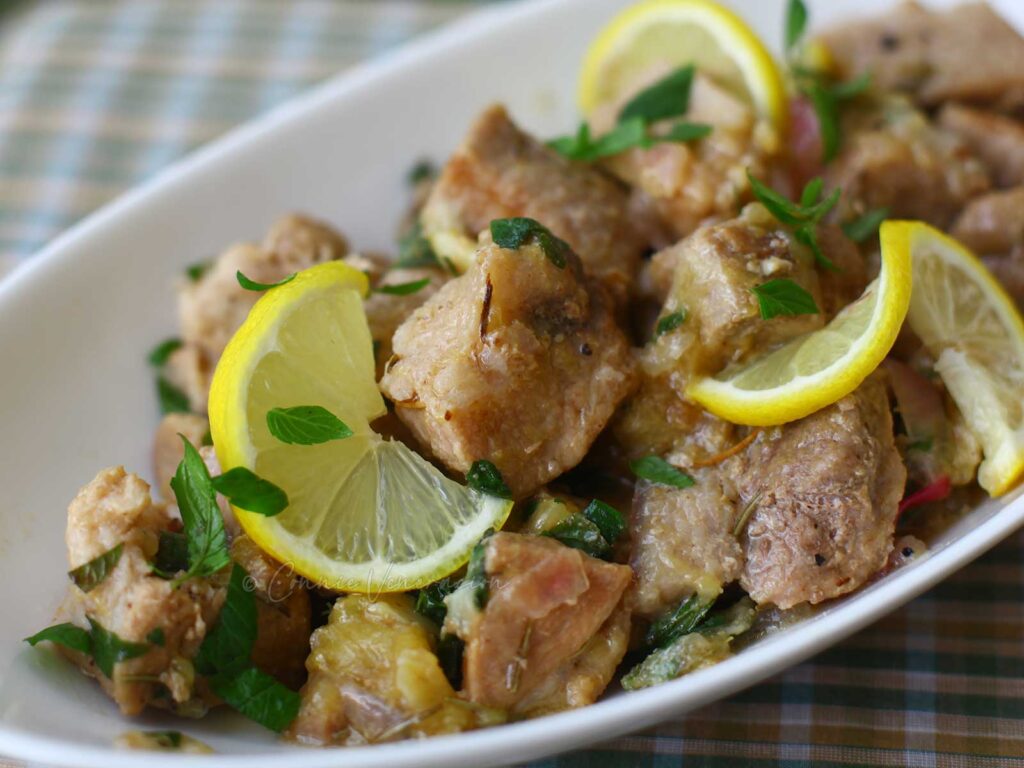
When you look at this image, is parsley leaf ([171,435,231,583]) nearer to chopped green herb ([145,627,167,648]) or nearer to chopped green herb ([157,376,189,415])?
chopped green herb ([145,627,167,648])

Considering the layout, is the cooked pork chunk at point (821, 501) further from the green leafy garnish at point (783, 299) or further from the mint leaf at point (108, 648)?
the mint leaf at point (108, 648)

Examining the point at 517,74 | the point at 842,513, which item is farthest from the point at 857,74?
the point at 842,513

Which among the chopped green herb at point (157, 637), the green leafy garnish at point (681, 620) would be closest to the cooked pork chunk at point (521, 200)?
the green leafy garnish at point (681, 620)

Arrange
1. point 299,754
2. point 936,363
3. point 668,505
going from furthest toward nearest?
point 936,363 → point 668,505 → point 299,754

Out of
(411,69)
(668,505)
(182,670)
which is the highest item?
(411,69)

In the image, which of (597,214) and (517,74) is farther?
(517,74)

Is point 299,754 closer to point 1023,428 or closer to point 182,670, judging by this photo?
point 182,670

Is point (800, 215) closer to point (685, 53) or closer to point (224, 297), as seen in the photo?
point (685, 53)
